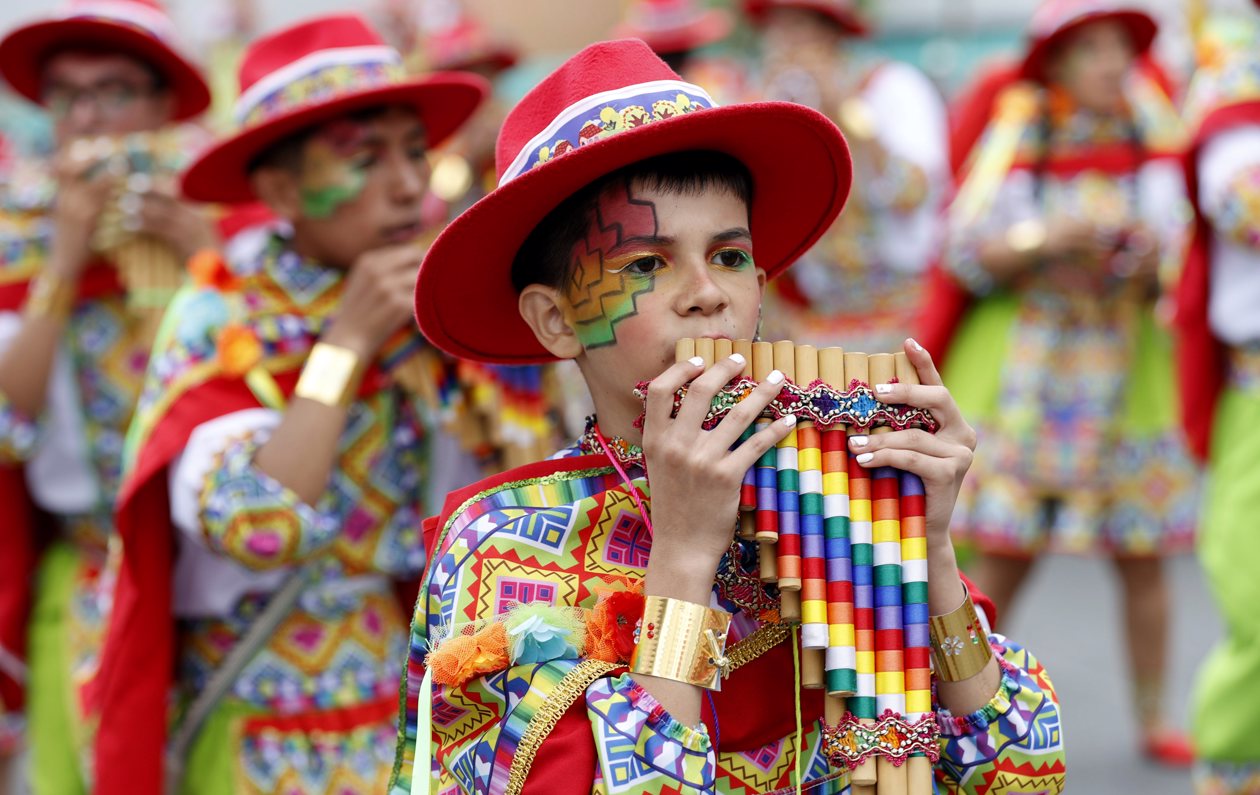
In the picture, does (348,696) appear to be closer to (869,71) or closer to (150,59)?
(150,59)

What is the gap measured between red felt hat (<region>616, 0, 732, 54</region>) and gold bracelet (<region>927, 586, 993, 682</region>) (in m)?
6.17

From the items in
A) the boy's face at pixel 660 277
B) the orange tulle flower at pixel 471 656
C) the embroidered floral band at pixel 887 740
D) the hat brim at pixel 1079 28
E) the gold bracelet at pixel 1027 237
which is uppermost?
the hat brim at pixel 1079 28

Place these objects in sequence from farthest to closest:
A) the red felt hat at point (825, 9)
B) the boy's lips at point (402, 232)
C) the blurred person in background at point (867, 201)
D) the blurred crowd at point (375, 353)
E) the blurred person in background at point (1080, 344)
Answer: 1. the red felt hat at point (825, 9)
2. the blurred person in background at point (867, 201)
3. the blurred person in background at point (1080, 344)
4. the boy's lips at point (402, 232)
5. the blurred crowd at point (375, 353)

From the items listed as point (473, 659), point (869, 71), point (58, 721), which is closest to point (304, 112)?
point (473, 659)

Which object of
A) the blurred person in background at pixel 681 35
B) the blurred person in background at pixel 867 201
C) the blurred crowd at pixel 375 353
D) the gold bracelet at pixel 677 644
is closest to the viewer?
the gold bracelet at pixel 677 644

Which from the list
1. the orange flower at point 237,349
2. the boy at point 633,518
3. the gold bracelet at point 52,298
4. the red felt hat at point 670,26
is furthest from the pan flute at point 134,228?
the red felt hat at point 670,26

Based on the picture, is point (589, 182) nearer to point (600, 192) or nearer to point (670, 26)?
point (600, 192)

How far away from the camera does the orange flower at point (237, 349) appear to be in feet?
11.0

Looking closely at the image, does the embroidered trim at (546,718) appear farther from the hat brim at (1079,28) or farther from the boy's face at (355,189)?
the hat brim at (1079,28)

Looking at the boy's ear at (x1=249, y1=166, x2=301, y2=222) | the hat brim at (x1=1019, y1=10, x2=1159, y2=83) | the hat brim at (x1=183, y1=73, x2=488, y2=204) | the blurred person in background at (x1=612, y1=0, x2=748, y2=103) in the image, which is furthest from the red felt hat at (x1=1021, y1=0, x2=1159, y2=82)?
the boy's ear at (x1=249, y1=166, x2=301, y2=222)

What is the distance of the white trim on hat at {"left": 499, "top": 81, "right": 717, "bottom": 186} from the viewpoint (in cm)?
219

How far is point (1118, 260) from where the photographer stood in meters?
5.34

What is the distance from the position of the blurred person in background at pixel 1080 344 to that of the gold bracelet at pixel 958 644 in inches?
138

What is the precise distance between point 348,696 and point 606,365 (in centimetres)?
150
